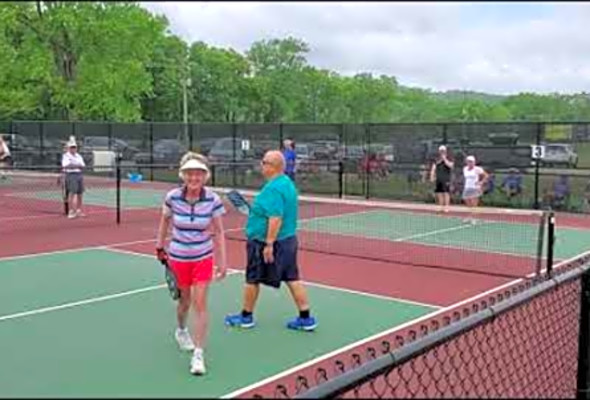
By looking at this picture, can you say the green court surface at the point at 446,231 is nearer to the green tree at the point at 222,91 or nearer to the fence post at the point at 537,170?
the fence post at the point at 537,170

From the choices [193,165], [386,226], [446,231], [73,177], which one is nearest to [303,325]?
[193,165]

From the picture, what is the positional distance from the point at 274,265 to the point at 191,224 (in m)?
1.60

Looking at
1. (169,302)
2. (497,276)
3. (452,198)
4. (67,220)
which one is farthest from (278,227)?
(452,198)

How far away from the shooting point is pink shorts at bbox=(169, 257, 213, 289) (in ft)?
19.8

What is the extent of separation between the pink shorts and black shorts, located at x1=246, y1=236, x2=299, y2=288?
135 centimetres

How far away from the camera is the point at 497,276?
35.5 ft

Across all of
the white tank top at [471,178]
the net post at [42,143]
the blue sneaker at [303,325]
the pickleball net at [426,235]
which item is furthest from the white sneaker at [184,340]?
the net post at [42,143]

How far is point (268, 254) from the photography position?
7.25 meters

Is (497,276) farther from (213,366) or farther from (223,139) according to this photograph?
(223,139)

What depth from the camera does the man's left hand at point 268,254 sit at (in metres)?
7.24

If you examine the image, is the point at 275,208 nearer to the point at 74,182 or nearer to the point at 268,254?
the point at 268,254

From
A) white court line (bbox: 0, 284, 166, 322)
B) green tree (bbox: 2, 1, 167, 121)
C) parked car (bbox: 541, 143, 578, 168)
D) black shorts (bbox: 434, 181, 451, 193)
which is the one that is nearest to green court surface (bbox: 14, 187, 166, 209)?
black shorts (bbox: 434, 181, 451, 193)

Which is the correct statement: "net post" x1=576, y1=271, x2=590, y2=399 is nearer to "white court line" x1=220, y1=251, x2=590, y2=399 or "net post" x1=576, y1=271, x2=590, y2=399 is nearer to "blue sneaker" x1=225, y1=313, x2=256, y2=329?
"white court line" x1=220, y1=251, x2=590, y2=399

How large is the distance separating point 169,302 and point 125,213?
1070 cm
